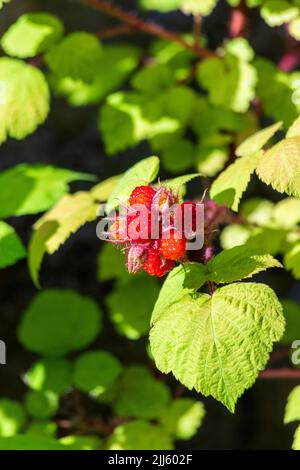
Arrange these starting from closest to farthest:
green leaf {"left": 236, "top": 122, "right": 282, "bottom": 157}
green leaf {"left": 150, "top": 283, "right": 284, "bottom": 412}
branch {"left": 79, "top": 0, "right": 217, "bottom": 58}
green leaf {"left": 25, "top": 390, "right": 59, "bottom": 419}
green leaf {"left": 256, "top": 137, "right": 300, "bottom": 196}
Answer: green leaf {"left": 150, "top": 283, "right": 284, "bottom": 412}
green leaf {"left": 256, "top": 137, "right": 300, "bottom": 196}
green leaf {"left": 236, "top": 122, "right": 282, "bottom": 157}
branch {"left": 79, "top": 0, "right": 217, "bottom": 58}
green leaf {"left": 25, "top": 390, "right": 59, "bottom": 419}

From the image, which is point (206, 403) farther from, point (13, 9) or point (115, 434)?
point (13, 9)

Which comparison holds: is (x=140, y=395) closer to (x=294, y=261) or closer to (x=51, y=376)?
(x=51, y=376)

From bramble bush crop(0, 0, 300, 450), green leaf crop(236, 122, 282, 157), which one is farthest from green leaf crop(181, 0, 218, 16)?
green leaf crop(236, 122, 282, 157)

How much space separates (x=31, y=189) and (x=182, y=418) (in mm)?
745

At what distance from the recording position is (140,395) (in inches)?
73.5

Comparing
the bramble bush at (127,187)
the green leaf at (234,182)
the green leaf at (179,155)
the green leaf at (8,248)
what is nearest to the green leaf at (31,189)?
the bramble bush at (127,187)

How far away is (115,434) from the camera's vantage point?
1.71 metres

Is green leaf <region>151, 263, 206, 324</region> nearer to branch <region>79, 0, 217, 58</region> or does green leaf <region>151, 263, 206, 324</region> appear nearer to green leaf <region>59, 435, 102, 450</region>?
green leaf <region>59, 435, 102, 450</region>

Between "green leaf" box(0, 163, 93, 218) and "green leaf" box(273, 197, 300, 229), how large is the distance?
2.12ft

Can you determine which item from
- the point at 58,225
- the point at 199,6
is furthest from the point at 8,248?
the point at 199,6

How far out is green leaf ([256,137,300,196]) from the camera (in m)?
1.12

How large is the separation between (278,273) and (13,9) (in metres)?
1.41

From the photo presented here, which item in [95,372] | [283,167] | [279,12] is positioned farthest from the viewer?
[95,372]
